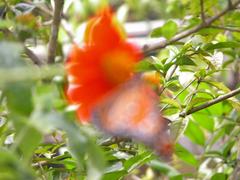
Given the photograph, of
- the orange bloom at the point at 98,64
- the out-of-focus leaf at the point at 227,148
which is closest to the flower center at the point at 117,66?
the orange bloom at the point at 98,64

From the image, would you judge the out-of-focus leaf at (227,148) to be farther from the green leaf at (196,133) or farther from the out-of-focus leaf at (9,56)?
the out-of-focus leaf at (9,56)

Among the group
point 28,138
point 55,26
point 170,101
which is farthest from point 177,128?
point 28,138

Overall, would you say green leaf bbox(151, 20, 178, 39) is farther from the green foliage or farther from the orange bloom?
the orange bloom

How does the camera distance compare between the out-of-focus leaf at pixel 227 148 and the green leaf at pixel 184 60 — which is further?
the out-of-focus leaf at pixel 227 148

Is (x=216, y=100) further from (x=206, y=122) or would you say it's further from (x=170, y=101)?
(x=206, y=122)

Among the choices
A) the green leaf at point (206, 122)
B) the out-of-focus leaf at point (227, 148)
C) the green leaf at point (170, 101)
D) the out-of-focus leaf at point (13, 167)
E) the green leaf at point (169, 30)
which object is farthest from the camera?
the green leaf at point (206, 122)

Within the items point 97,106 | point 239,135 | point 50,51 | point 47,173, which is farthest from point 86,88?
point 239,135

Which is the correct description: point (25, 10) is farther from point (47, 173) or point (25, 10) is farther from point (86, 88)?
point (86, 88)

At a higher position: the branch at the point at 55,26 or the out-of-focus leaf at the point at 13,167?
the out-of-focus leaf at the point at 13,167
